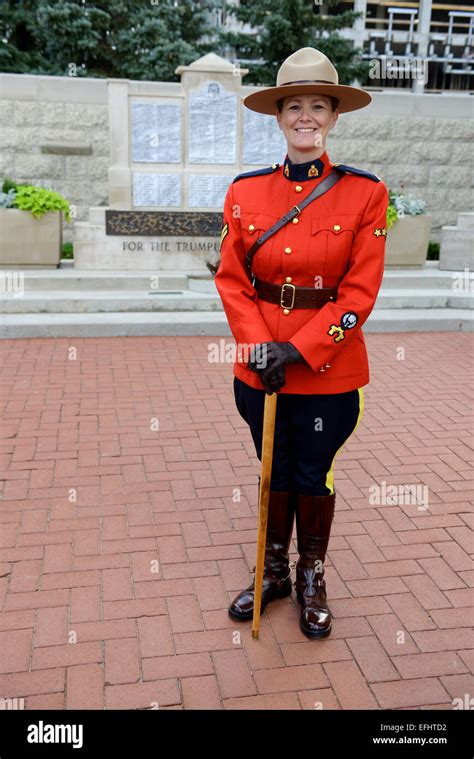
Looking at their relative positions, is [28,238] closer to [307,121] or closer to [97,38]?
[307,121]

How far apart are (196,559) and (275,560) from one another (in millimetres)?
487

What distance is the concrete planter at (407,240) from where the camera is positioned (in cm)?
942

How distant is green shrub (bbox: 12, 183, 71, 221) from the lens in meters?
8.33

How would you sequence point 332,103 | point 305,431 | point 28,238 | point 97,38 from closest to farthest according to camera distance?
1. point 332,103
2. point 305,431
3. point 28,238
4. point 97,38

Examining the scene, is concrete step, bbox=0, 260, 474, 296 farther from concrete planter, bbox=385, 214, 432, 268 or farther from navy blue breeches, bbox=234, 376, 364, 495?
navy blue breeches, bbox=234, 376, 364, 495

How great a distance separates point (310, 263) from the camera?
2.58m

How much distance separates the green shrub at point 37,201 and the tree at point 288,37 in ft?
30.3

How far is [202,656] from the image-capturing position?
2641mm

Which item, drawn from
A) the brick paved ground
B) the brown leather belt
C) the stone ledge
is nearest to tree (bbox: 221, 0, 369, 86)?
the stone ledge

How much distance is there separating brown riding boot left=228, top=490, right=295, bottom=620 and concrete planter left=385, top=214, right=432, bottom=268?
7088 millimetres

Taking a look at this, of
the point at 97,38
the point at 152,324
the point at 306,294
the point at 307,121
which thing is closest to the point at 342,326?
the point at 306,294

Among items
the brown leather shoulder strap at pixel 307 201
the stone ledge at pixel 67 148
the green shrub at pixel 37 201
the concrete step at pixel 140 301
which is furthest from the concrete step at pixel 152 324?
the stone ledge at pixel 67 148

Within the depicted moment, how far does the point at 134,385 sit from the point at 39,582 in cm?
281
